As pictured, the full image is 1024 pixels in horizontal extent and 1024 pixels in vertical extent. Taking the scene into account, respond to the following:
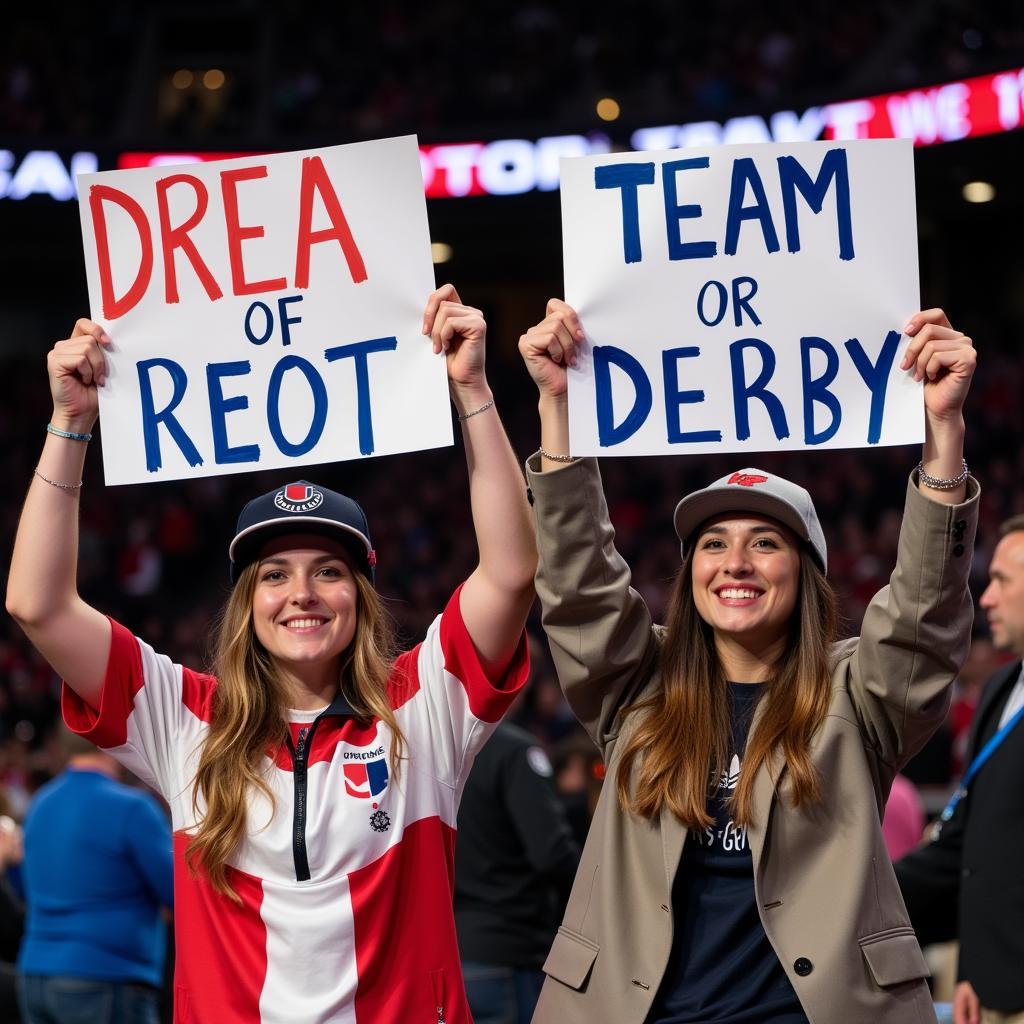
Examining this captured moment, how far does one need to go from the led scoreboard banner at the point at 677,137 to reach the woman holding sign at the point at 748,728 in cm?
941

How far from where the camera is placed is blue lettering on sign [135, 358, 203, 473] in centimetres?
316

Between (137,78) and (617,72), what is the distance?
6654 millimetres

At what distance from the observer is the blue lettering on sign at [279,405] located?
3.12 meters

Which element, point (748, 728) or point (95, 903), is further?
point (95, 903)

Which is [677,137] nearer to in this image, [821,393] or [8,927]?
[8,927]

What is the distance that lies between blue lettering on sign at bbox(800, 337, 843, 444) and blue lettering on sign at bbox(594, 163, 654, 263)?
14.5 inches

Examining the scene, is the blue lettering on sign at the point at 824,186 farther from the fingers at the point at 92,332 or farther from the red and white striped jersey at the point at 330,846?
the fingers at the point at 92,332

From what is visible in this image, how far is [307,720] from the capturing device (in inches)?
117

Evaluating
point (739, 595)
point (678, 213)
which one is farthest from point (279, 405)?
point (739, 595)

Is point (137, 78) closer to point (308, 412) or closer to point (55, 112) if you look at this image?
point (55, 112)

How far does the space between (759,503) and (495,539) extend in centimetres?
47

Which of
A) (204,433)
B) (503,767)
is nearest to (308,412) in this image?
(204,433)

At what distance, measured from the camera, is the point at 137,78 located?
832 inches

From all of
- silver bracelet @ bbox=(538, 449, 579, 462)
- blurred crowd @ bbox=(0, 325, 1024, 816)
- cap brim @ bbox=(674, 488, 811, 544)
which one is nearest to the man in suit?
cap brim @ bbox=(674, 488, 811, 544)
